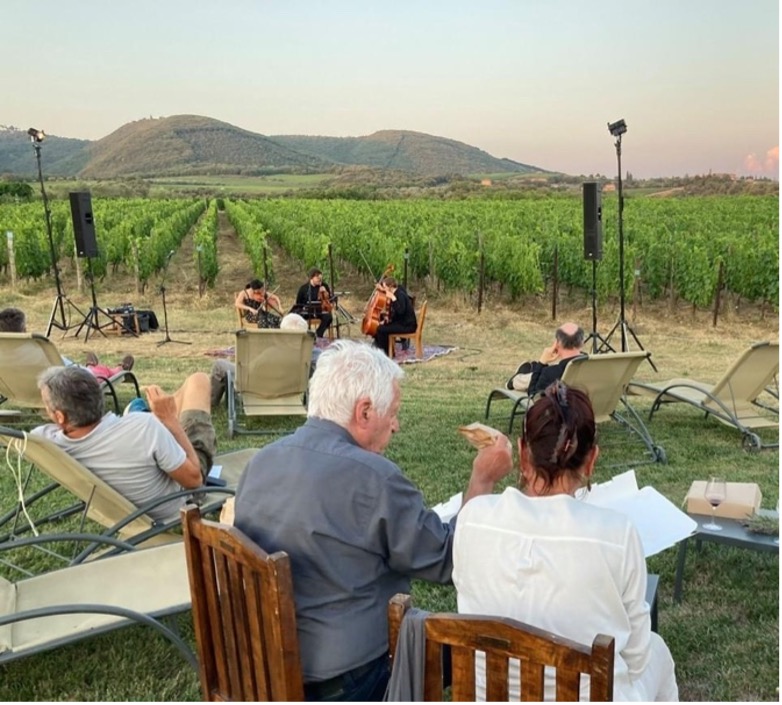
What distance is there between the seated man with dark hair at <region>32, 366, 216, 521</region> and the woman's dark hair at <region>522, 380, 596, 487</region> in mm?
1545

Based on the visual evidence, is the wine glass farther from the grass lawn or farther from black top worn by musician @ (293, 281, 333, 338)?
black top worn by musician @ (293, 281, 333, 338)

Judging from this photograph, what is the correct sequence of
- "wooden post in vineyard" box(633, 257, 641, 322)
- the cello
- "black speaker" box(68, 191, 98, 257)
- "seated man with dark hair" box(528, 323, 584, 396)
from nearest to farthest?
"seated man with dark hair" box(528, 323, 584, 396) < the cello < "black speaker" box(68, 191, 98, 257) < "wooden post in vineyard" box(633, 257, 641, 322)

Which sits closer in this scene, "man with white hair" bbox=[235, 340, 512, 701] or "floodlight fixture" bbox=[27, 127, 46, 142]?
"man with white hair" bbox=[235, 340, 512, 701]

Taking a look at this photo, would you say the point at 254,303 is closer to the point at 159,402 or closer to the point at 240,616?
the point at 159,402

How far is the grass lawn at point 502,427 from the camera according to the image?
7.88 ft

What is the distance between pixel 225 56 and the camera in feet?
85.8

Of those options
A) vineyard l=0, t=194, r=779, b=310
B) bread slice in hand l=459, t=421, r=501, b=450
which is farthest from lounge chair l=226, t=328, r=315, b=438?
vineyard l=0, t=194, r=779, b=310

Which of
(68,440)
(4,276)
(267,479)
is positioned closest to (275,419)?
(68,440)

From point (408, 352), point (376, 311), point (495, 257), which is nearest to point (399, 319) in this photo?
point (376, 311)

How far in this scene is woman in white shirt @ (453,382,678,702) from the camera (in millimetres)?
1352

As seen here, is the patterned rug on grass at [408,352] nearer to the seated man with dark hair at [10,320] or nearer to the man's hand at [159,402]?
the seated man with dark hair at [10,320]

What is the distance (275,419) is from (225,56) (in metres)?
23.4

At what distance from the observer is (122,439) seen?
269 cm

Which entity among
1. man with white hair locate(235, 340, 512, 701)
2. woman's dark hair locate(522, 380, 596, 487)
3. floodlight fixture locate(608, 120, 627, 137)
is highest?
floodlight fixture locate(608, 120, 627, 137)
